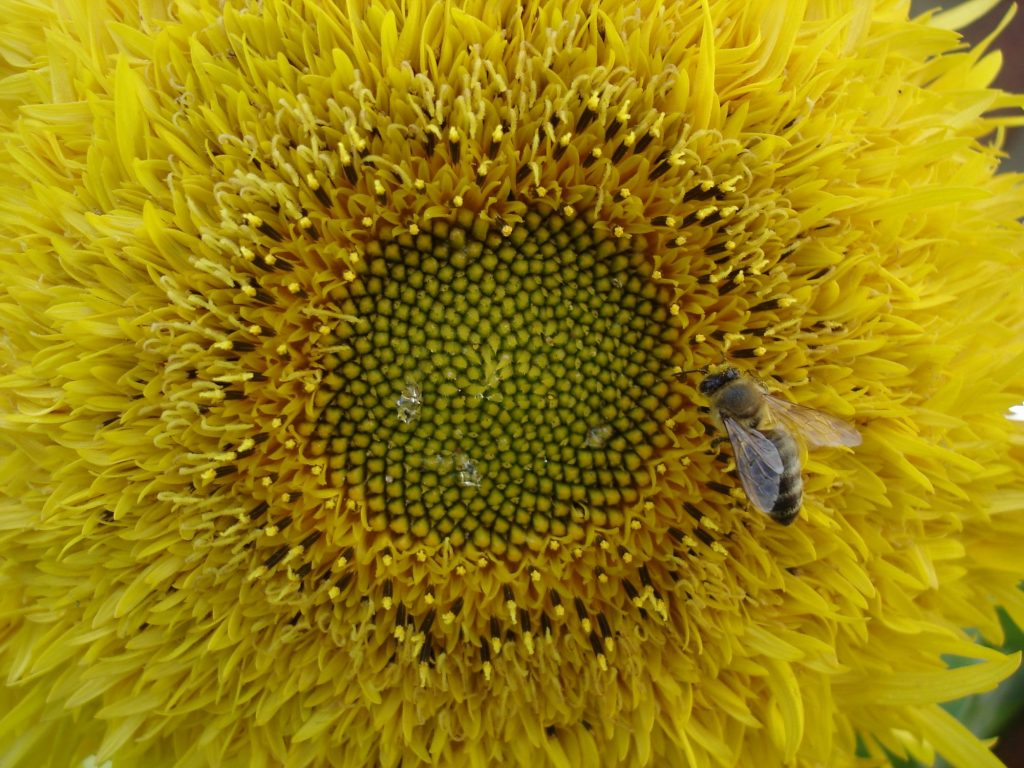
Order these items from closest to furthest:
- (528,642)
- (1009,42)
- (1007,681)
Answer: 1. (528,642)
2. (1007,681)
3. (1009,42)

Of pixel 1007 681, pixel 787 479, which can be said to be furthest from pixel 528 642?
pixel 1007 681

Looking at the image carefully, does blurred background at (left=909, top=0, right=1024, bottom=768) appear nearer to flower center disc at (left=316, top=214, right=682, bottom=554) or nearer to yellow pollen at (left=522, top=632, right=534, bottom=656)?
flower center disc at (left=316, top=214, right=682, bottom=554)

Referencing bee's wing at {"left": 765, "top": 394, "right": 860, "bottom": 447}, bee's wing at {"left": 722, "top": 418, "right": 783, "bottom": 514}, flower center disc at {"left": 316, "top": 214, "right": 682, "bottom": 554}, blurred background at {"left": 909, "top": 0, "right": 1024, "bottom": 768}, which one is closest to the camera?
bee's wing at {"left": 722, "top": 418, "right": 783, "bottom": 514}

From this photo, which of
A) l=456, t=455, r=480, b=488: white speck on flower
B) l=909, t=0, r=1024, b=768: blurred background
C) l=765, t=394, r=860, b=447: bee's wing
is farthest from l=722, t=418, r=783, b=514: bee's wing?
l=909, t=0, r=1024, b=768: blurred background

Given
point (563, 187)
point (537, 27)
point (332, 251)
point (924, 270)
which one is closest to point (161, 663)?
point (332, 251)

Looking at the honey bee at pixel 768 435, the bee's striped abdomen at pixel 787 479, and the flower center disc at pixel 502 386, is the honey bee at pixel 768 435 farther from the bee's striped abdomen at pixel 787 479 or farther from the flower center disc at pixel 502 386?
the flower center disc at pixel 502 386

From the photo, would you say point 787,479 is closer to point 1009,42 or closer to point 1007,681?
point 1007,681
